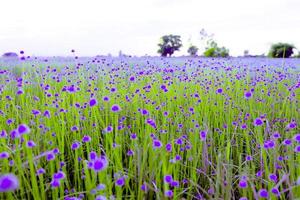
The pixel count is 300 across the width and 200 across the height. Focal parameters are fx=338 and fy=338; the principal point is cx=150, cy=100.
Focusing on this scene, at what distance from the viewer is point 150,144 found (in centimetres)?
162

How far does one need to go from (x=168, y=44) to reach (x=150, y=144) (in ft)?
103

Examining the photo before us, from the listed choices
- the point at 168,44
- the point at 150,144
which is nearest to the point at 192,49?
the point at 168,44

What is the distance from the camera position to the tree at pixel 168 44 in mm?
31906

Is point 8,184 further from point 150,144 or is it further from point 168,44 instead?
point 168,44

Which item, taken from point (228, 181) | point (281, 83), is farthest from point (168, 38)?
point (228, 181)

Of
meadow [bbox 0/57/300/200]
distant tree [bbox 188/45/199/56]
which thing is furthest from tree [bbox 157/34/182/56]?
meadow [bbox 0/57/300/200]

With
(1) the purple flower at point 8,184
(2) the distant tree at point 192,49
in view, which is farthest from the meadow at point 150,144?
(2) the distant tree at point 192,49

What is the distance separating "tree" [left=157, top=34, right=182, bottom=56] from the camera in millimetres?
31906

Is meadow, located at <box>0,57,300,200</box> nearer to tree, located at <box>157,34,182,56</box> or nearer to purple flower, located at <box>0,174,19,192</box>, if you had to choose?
purple flower, located at <box>0,174,19,192</box>

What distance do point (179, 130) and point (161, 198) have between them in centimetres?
74

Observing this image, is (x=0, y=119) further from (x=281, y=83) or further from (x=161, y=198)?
(x=281, y=83)

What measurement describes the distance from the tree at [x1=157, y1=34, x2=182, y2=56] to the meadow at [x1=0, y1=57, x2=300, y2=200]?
1114 inches

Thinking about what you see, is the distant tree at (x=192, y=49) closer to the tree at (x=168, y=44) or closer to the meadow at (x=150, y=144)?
the tree at (x=168, y=44)

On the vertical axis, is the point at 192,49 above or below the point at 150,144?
above
